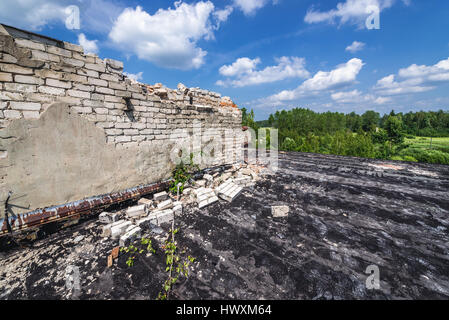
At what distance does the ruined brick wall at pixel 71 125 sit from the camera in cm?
246

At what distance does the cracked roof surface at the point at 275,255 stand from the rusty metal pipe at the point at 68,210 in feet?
0.84

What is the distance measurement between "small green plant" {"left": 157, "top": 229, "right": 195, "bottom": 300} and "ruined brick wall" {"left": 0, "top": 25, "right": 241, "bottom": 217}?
6.47 ft

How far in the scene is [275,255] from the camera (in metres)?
2.29

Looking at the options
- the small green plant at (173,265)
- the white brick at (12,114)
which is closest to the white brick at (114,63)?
the white brick at (12,114)

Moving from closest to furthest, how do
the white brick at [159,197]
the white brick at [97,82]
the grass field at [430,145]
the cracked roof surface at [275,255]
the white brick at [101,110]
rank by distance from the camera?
the cracked roof surface at [275,255] → the white brick at [97,82] → the white brick at [101,110] → the white brick at [159,197] → the grass field at [430,145]

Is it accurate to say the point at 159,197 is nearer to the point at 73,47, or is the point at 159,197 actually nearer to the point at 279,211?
the point at 279,211

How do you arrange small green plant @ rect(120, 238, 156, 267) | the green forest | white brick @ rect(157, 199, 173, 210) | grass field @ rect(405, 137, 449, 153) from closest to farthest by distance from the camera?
small green plant @ rect(120, 238, 156, 267)
white brick @ rect(157, 199, 173, 210)
the green forest
grass field @ rect(405, 137, 449, 153)

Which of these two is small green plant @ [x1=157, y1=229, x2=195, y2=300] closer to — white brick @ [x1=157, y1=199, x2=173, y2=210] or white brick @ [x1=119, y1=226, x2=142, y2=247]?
white brick @ [x1=119, y1=226, x2=142, y2=247]

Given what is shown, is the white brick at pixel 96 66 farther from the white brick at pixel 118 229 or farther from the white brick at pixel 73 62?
the white brick at pixel 118 229

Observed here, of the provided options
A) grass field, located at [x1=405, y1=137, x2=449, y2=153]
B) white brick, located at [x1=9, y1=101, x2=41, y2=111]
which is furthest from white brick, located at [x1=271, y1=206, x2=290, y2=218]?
grass field, located at [x1=405, y1=137, x2=449, y2=153]

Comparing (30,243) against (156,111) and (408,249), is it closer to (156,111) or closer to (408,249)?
(156,111)

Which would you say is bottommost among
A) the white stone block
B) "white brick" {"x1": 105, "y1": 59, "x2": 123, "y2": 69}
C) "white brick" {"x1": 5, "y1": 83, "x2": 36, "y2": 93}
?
the white stone block

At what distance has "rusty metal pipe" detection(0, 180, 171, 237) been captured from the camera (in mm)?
2475

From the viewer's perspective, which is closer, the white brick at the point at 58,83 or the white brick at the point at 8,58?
the white brick at the point at 8,58
